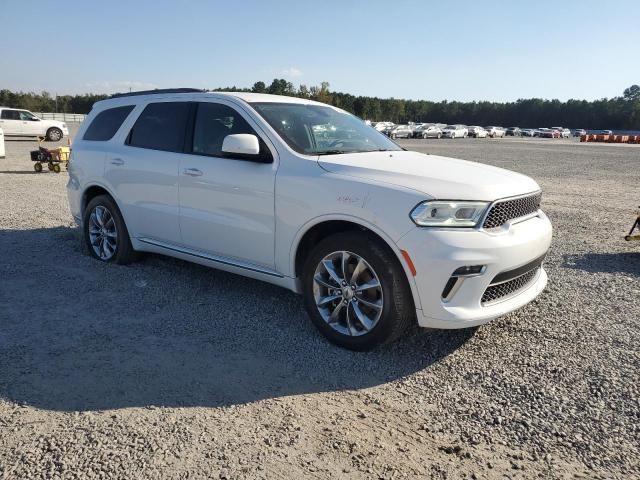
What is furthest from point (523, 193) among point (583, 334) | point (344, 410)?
point (344, 410)

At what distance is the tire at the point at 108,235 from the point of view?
591 cm

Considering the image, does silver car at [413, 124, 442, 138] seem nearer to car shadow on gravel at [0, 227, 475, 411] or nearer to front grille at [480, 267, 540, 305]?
car shadow on gravel at [0, 227, 475, 411]

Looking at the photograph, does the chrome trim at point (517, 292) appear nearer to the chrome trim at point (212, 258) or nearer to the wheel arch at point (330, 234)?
the wheel arch at point (330, 234)

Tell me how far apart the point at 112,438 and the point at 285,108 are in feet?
10.7

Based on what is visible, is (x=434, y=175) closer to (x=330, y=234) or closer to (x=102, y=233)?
(x=330, y=234)

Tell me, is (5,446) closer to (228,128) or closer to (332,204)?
(332,204)

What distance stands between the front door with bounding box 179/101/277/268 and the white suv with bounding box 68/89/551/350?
0.01m

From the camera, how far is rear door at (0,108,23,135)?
89.8 ft

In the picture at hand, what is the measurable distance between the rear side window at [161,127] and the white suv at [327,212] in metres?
0.02

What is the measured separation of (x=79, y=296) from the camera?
199 inches

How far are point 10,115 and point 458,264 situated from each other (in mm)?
30004

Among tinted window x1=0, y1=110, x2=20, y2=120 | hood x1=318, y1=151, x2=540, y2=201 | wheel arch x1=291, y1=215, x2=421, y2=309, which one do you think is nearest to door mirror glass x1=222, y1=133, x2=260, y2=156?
hood x1=318, y1=151, x2=540, y2=201

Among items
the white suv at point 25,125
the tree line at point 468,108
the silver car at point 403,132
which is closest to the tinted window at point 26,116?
the white suv at point 25,125

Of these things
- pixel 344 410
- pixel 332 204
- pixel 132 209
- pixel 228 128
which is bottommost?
pixel 344 410
